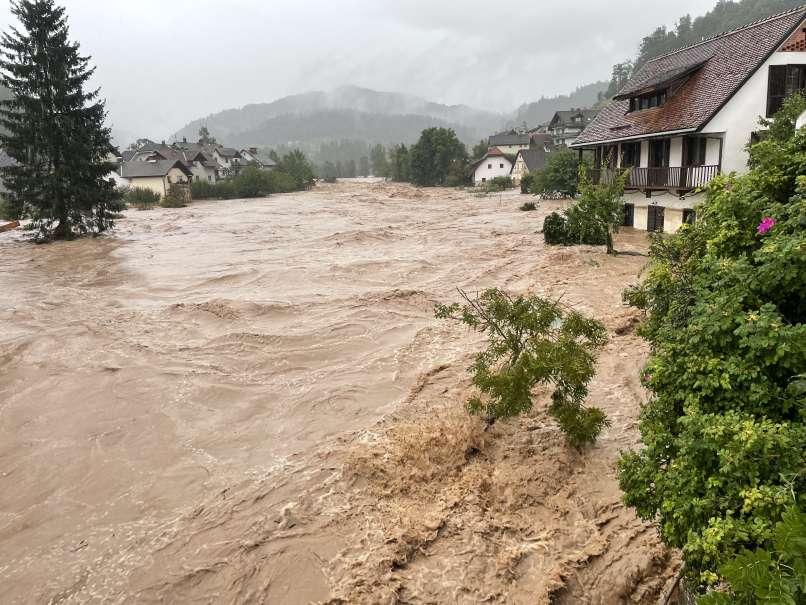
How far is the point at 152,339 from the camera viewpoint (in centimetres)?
1445

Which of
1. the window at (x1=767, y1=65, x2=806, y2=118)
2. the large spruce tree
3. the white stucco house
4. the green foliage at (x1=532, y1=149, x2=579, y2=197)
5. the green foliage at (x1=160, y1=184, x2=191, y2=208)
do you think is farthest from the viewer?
the white stucco house

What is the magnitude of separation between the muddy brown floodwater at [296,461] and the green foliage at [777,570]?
3.15 metres

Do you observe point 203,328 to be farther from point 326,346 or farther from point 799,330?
point 799,330

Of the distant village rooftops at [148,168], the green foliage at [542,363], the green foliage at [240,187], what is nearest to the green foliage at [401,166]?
the green foliage at [240,187]

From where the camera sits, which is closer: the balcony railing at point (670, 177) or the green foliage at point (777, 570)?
the green foliage at point (777, 570)

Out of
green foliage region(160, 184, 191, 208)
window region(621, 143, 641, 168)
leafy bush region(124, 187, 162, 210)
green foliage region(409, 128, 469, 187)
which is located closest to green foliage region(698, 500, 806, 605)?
window region(621, 143, 641, 168)

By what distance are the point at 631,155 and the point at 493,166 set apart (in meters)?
56.6

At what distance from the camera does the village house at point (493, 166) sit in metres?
81.9

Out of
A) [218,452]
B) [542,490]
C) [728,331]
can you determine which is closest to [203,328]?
[218,452]

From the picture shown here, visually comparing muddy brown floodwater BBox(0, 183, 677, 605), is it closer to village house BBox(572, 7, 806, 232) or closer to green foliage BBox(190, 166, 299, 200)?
village house BBox(572, 7, 806, 232)

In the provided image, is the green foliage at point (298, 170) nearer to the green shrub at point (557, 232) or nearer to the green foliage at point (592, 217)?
the green shrub at point (557, 232)

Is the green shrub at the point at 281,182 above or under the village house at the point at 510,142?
under

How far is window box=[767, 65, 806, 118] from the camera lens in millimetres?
21562

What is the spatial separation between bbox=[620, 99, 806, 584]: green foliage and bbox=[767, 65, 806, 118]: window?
20.3 m
